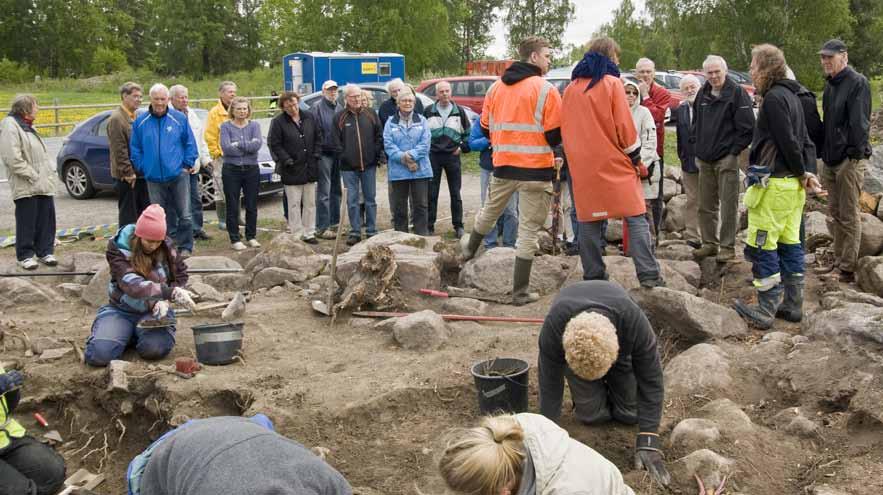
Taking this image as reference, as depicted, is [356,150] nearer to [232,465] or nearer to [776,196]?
[776,196]

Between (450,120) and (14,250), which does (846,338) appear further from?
(14,250)

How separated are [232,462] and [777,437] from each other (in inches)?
127

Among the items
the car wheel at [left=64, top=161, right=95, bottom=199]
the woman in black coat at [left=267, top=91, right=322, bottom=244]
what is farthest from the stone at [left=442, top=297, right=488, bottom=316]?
the car wheel at [left=64, top=161, right=95, bottom=199]

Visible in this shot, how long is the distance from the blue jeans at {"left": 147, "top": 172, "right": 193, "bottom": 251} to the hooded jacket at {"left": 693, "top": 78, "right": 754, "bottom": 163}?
5.44m

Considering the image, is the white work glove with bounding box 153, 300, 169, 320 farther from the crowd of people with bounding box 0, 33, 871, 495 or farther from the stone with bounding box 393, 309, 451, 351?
the stone with bounding box 393, 309, 451, 351

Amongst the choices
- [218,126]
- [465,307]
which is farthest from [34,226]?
[465,307]

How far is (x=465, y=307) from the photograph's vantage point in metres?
6.89

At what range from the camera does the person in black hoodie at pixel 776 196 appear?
6078 mm

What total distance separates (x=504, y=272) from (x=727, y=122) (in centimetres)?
239

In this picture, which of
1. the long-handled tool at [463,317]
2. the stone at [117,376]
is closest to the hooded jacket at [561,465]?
the long-handled tool at [463,317]

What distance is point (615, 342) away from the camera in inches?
146

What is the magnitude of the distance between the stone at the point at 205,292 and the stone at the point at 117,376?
1511 millimetres

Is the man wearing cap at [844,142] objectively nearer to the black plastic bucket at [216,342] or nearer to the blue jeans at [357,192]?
the blue jeans at [357,192]

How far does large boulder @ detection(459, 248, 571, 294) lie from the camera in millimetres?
7273
